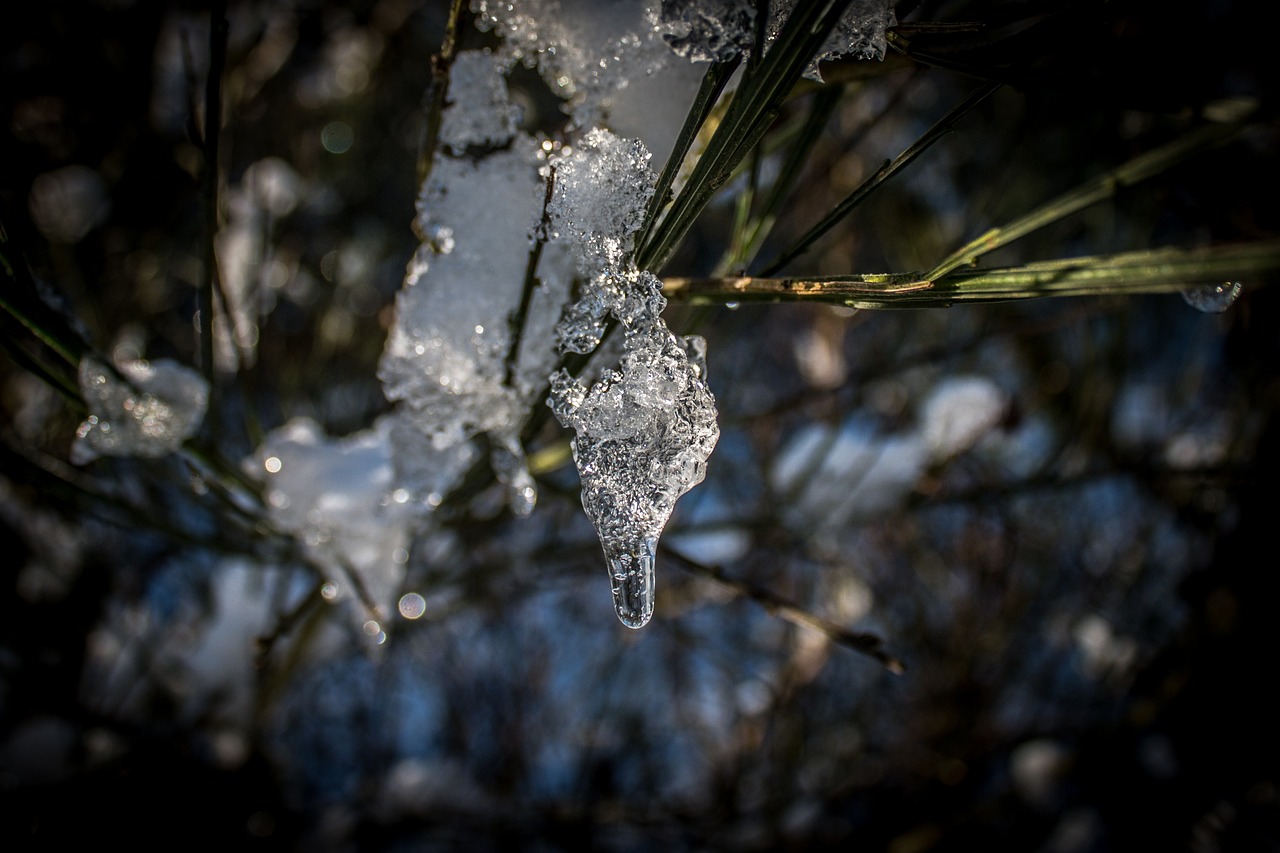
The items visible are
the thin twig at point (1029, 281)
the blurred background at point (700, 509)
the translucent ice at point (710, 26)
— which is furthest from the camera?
the blurred background at point (700, 509)

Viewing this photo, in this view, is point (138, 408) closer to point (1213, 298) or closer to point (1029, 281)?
point (1029, 281)

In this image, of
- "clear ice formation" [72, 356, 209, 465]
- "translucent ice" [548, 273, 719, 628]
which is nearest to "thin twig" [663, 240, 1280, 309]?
"translucent ice" [548, 273, 719, 628]

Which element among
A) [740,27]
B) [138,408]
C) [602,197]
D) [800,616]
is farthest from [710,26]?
[138,408]

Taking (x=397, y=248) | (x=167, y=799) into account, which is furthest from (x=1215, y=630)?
(x=167, y=799)

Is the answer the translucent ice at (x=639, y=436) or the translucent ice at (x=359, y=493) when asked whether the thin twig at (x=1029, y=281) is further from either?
the translucent ice at (x=359, y=493)

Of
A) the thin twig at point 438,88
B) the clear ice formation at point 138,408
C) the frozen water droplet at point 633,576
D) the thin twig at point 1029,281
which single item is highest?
the thin twig at point 438,88

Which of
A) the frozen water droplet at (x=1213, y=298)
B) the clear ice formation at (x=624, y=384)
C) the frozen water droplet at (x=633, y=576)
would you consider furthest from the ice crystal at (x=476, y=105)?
the frozen water droplet at (x=1213, y=298)

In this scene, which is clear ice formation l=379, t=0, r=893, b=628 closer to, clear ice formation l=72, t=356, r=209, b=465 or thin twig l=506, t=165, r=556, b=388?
thin twig l=506, t=165, r=556, b=388
